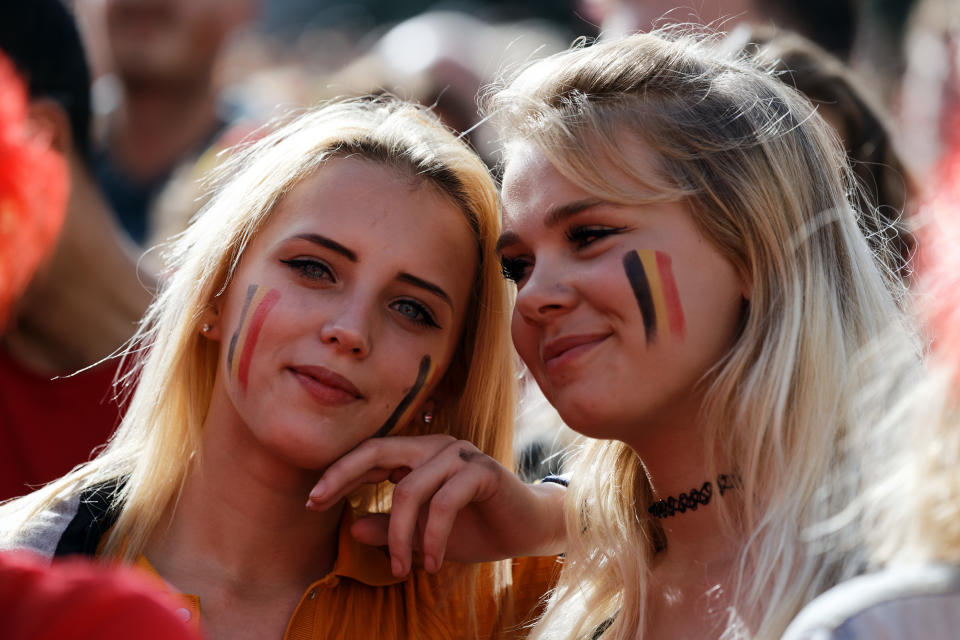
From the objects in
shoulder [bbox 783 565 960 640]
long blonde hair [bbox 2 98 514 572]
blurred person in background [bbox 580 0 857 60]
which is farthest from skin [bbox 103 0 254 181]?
shoulder [bbox 783 565 960 640]

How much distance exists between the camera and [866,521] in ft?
5.13

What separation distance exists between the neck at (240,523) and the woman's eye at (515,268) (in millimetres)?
623

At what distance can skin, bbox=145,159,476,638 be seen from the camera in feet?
7.39

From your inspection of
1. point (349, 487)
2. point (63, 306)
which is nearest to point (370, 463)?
point (349, 487)

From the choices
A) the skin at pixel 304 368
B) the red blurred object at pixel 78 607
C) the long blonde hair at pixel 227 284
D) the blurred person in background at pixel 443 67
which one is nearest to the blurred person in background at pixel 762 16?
the blurred person in background at pixel 443 67

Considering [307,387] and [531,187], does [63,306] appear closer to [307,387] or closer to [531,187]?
[307,387]

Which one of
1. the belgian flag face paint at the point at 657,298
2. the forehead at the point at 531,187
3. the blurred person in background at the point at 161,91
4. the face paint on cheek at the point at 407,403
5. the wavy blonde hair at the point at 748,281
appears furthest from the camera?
the blurred person in background at the point at 161,91

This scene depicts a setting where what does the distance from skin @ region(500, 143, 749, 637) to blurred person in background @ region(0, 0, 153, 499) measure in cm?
149

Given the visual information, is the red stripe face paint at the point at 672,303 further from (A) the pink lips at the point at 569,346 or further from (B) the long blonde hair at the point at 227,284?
(B) the long blonde hair at the point at 227,284

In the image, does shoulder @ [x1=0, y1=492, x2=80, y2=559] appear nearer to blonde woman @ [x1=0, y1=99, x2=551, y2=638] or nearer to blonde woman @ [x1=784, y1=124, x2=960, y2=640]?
blonde woman @ [x1=0, y1=99, x2=551, y2=638]

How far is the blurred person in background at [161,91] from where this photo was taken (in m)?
4.93

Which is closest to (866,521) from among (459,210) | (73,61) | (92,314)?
(459,210)

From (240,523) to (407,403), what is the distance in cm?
45

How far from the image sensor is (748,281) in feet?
6.98
